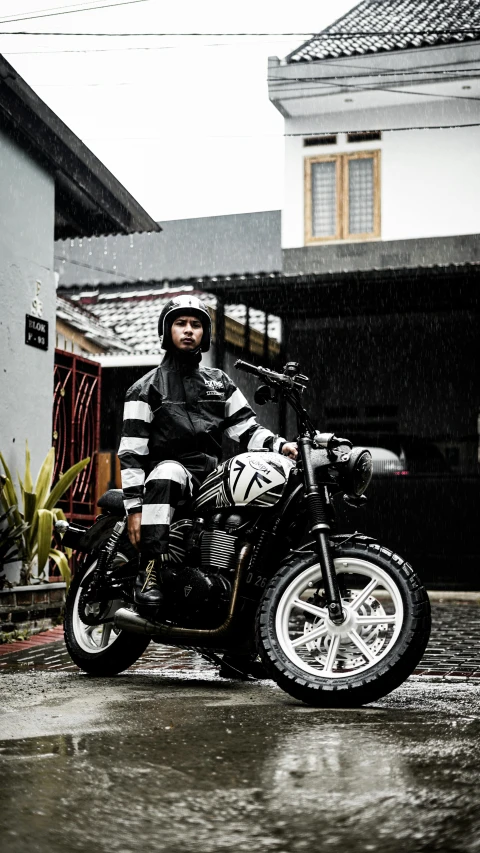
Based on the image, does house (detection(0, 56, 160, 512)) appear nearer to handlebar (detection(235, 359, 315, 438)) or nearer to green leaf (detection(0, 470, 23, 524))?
green leaf (detection(0, 470, 23, 524))

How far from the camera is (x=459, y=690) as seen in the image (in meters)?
4.91

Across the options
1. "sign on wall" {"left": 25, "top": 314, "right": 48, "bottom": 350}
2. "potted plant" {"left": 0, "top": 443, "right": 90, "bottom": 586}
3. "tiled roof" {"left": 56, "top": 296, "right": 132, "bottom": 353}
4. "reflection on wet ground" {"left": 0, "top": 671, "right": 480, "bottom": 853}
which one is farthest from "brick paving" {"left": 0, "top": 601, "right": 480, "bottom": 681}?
"tiled roof" {"left": 56, "top": 296, "right": 132, "bottom": 353}

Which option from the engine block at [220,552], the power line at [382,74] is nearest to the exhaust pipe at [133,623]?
the engine block at [220,552]

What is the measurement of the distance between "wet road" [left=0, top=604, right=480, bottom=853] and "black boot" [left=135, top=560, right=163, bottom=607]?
40 cm

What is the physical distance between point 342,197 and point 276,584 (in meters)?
13.9

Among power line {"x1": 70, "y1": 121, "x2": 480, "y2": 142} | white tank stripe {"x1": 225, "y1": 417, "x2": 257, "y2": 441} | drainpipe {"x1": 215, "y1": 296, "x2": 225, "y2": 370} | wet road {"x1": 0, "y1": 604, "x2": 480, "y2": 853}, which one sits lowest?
wet road {"x1": 0, "y1": 604, "x2": 480, "y2": 853}

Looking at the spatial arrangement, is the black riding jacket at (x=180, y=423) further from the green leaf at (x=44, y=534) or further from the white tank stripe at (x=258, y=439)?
the green leaf at (x=44, y=534)

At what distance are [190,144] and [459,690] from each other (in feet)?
45.5

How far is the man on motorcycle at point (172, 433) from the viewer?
4.93 metres

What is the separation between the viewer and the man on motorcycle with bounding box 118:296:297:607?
493 centimetres

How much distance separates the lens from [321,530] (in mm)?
4441

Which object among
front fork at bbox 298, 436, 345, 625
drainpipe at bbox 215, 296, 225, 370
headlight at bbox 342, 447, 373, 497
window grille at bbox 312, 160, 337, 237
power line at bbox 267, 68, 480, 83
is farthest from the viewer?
window grille at bbox 312, 160, 337, 237

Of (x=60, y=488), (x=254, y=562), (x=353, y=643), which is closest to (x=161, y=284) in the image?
(x=60, y=488)

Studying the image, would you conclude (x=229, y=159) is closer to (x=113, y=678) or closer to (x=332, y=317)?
(x=332, y=317)
